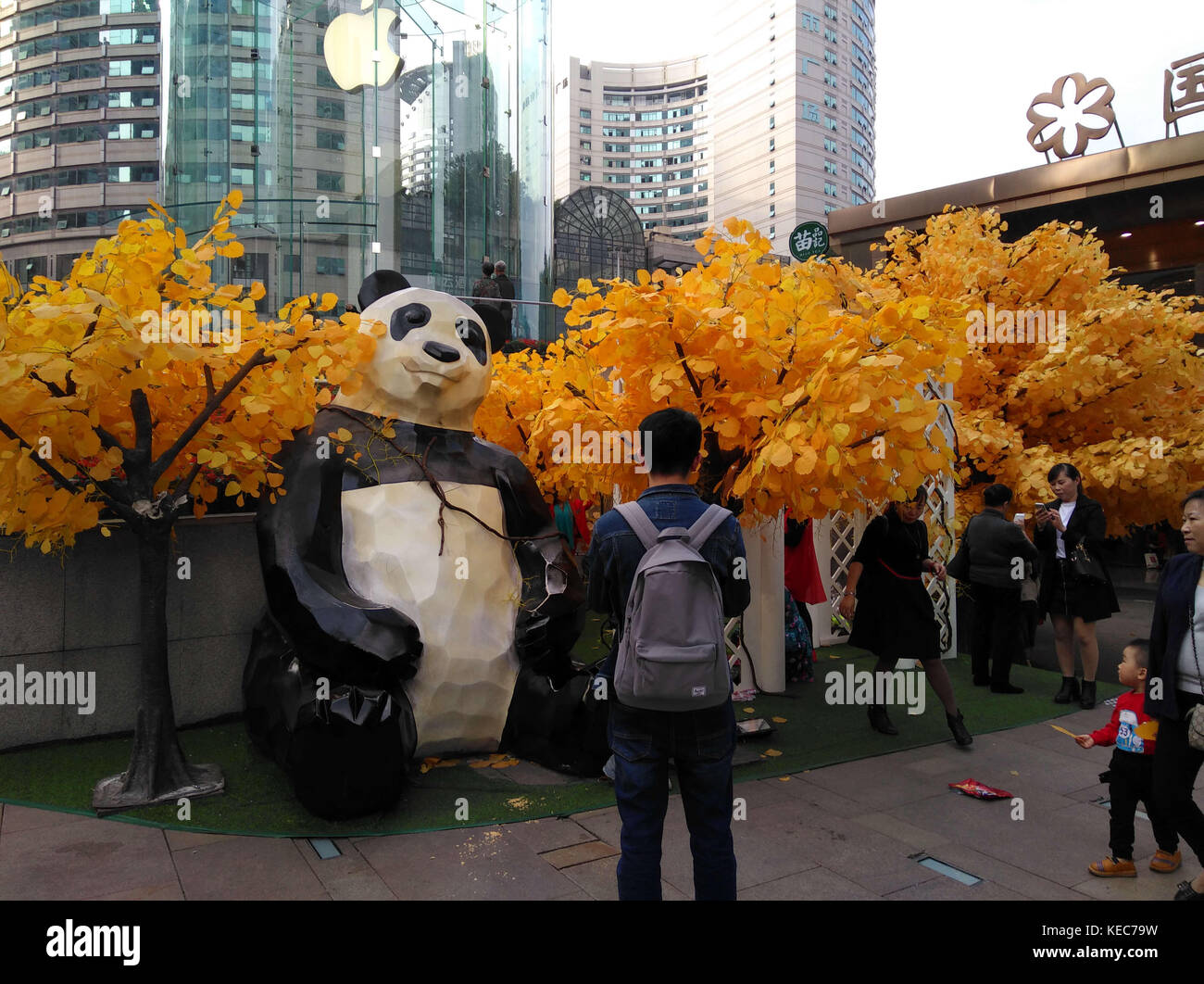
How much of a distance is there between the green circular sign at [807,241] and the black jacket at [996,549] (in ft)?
13.8

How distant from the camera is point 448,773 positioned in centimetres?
430

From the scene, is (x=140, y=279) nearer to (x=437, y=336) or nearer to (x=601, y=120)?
(x=437, y=336)

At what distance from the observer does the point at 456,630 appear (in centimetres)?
407

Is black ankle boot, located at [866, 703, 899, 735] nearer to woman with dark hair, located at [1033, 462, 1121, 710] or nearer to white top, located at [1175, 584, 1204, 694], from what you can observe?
woman with dark hair, located at [1033, 462, 1121, 710]

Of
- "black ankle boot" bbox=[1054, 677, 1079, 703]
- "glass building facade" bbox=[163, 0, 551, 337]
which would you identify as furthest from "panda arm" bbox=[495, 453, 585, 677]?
"glass building facade" bbox=[163, 0, 551, 337]

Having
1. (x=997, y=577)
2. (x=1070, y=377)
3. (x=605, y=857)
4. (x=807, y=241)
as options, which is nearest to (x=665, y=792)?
(x=605, y=857)

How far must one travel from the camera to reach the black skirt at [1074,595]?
19.5 ft

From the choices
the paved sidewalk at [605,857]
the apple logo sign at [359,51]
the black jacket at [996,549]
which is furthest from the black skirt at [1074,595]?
the apple logo sign at [359,51]

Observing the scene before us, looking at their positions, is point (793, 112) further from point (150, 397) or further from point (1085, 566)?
point (150, 397)

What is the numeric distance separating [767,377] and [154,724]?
3.40 metres

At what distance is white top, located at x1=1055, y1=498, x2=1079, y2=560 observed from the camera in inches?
237

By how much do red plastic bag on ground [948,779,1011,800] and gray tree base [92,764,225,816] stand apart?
12.2ft

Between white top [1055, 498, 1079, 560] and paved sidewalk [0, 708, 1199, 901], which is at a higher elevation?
white top [1055, 498, 1079, 560]

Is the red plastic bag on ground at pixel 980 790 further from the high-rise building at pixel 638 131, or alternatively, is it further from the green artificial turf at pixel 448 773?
the high-rise building at pixel 638 131
